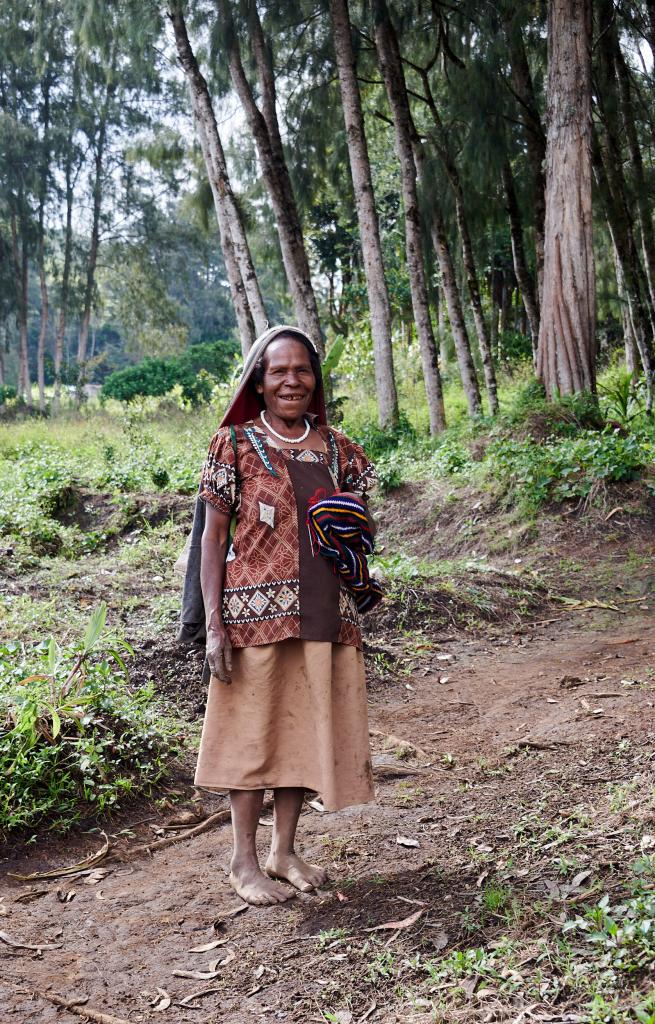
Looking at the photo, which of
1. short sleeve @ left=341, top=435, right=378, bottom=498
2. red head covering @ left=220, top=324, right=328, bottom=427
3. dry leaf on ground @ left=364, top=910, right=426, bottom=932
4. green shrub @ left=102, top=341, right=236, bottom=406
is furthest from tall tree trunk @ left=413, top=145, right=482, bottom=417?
green shrub @ left=102, top=341, right=236, bottom=406

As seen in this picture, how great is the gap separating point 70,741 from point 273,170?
29.6 ft

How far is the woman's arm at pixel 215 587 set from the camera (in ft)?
9.37

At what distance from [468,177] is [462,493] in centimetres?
525

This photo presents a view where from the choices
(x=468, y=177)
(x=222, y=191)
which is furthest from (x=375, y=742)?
(x=468, y=177)

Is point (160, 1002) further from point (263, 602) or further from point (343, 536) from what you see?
point (343, 536)

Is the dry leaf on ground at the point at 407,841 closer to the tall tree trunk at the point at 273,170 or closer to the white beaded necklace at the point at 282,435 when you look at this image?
the white beaded necklace at the point at 282,435

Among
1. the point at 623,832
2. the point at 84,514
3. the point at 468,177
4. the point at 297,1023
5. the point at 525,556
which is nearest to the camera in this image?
the point at 297,1023

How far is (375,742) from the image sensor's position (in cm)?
446

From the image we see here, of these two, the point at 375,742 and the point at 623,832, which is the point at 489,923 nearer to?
the point at 623,832

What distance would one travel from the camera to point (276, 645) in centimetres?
289

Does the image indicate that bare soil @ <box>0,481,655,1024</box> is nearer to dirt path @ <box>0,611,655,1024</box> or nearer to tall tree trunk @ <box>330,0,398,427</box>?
dirt path @ <box>0,611,655,1024</box>

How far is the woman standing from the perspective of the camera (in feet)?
9.41

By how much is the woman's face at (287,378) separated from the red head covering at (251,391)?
0.03 metres

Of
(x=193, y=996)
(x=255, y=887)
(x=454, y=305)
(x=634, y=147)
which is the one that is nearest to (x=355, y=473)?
(x=255, y=887)
